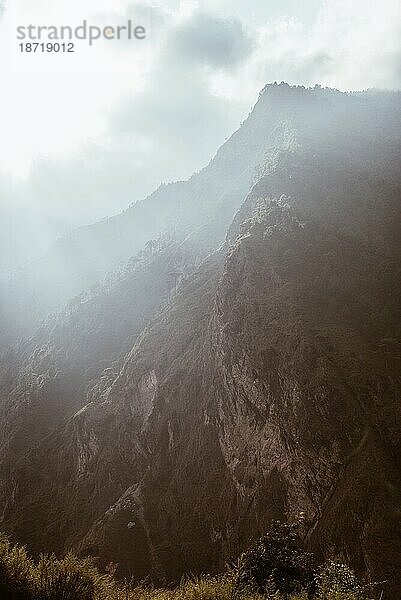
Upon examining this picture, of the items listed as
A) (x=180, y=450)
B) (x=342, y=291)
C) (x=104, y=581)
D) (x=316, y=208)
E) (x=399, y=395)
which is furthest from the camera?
(x=316, y=208)

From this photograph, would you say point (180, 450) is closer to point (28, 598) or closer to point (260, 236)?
point (260, 236)

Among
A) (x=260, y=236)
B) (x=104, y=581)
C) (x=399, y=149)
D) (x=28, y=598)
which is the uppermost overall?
(x=399, y=149)

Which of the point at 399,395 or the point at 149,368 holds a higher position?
the point at 399,395

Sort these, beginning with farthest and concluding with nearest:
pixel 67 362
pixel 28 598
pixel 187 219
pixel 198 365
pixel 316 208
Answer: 1. pixel 187 219
2. pixel 67 362
3. pixel 316 208
4. pixel 198 365
5. pixel 28 598

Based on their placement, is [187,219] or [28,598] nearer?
[28,598]

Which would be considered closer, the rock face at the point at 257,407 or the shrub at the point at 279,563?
the shrub at the point at 279,563

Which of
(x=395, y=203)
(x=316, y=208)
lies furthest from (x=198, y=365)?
(x=395, y=203)

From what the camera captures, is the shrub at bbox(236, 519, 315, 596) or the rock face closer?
the shrub at bbox(236, 519, 315, 596)

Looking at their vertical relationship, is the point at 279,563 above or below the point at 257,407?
above
